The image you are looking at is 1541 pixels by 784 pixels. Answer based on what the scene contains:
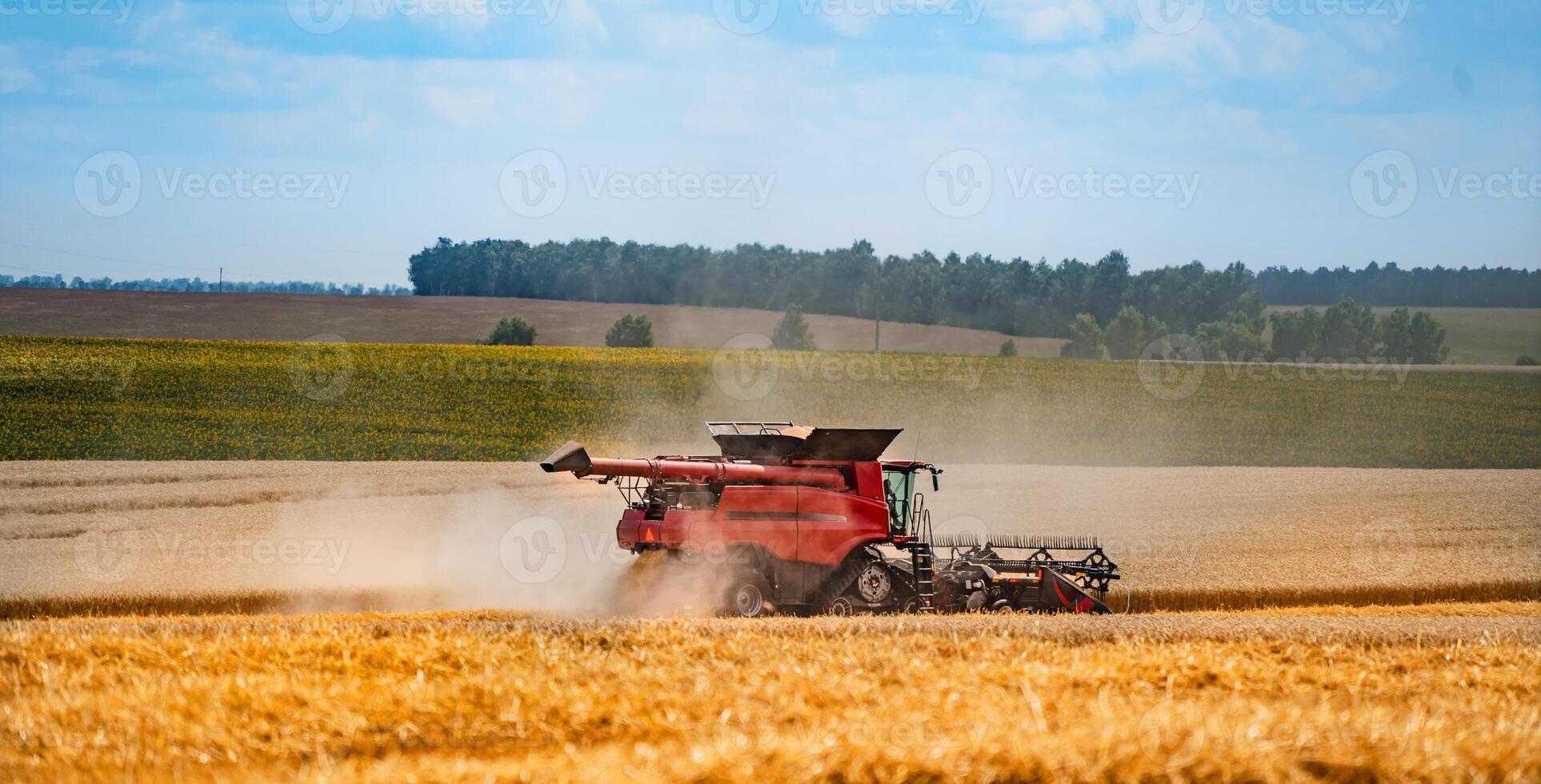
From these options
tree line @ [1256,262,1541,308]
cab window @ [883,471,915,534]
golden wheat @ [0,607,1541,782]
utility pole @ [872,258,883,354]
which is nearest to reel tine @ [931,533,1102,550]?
cab window @ [883,471,915,534]

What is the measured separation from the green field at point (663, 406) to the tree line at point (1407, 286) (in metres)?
48.5

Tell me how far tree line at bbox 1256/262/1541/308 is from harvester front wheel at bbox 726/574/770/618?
8993cm

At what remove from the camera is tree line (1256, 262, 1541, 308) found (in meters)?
101

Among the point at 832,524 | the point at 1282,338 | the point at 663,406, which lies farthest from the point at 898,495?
the point at 1282,338

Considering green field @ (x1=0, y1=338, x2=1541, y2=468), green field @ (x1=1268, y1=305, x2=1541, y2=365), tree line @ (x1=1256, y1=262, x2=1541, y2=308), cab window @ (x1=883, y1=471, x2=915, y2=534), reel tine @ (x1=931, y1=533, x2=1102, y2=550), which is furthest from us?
tree line @ (x1=1256, y1=262, x2=1541, y2=308)

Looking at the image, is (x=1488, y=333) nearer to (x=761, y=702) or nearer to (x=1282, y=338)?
(x=1282, y=338)

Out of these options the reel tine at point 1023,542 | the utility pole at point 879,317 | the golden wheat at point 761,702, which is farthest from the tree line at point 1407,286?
the golden wheat at point 761,702

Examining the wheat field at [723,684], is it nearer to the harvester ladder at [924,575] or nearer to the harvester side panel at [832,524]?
the harvester side panel at [832,524]

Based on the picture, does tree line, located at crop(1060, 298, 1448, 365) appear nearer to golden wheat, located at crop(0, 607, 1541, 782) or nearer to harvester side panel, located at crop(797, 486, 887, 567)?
harvester side panel, located at crop(797, 486, 887, 567)

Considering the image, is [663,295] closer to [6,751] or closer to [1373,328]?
[1373,328]

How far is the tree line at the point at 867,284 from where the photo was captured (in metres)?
81.5

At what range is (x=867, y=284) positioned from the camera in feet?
273

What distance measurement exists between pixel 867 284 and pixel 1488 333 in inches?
1758

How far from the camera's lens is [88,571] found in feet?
63.9
